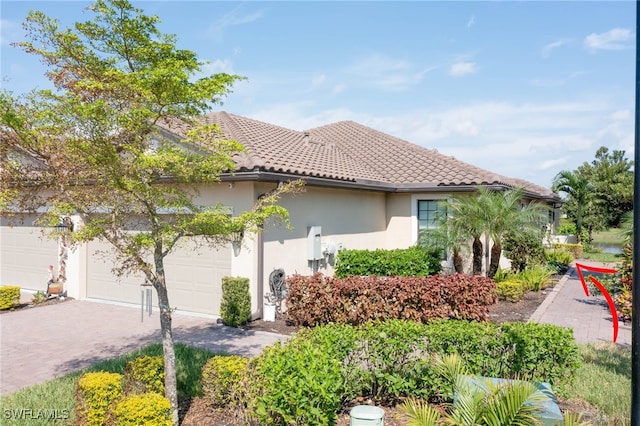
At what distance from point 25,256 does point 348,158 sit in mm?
11900

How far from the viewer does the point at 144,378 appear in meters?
5.42

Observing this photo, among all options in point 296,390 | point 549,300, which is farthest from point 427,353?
point 549,300

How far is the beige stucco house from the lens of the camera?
413 inches

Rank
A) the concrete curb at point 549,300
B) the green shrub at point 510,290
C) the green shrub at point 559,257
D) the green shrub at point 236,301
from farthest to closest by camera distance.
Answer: the green shrub at point 559,257
the green shrub at point 510,290
the concrete curb at point 549,300
the green shrub at point 236,301

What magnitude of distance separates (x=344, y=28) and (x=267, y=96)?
415 cm

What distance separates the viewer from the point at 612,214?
35.9 metres

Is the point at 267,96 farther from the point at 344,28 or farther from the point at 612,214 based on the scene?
the point at 612,214

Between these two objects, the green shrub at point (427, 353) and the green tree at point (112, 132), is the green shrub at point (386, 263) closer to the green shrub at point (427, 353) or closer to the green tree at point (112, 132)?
the green shrub at point (427, 353)

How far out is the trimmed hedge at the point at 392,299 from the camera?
947 centimetres

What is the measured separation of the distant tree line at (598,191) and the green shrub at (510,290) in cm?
1860

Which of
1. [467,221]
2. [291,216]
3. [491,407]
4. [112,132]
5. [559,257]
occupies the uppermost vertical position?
[112,132]

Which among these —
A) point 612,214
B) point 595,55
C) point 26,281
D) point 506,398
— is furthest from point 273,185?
point 612,214

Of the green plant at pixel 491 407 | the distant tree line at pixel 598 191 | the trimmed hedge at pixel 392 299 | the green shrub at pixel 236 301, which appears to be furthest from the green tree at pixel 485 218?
the distant tree line at pixel 598 191

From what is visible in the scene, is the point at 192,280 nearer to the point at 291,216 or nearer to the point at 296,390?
the point at 291,216
